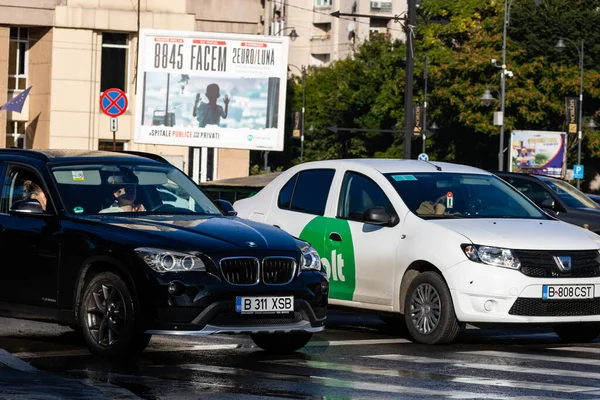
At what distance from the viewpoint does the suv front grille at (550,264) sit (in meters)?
12.5

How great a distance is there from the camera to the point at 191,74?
46.8 meters

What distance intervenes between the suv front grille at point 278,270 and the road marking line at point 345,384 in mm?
796

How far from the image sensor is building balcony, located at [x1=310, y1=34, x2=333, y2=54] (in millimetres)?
125050

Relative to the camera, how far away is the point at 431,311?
1292cm

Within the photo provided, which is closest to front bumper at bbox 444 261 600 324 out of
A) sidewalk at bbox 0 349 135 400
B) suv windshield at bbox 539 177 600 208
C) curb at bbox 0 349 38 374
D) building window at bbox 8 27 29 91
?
curb at bbox 0 349 38 374

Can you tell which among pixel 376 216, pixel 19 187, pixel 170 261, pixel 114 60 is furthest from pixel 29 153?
pixel 114 60

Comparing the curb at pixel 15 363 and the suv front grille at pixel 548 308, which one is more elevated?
the suv front grille at pixel 548 308

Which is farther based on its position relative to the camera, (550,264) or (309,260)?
(550,264)

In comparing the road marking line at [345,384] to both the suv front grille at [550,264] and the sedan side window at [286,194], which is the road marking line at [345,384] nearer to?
the suv front grille at [550,264]

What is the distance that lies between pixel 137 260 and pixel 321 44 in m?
116

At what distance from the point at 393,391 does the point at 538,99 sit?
74286 millimetres

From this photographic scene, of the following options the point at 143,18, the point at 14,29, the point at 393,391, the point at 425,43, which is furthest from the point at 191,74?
the point at 425,43

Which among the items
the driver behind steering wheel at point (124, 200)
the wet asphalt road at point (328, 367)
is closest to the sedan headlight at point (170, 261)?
the wet asphalt road at point (328, 367)

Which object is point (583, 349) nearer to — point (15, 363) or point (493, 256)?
point (493, 256)
